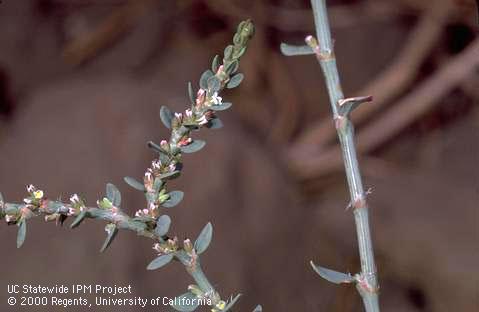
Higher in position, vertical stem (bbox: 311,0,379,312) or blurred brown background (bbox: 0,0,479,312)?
blurred brown background (bbox: 0,0,479,312)

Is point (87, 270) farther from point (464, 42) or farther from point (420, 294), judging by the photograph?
point (464, 42)

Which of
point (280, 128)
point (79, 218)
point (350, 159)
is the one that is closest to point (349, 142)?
point (350, 159)

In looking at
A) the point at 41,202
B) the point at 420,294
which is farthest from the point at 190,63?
the point at 41,202

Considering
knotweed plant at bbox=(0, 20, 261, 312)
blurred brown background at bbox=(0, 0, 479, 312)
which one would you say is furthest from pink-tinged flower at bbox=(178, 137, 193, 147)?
blurred brown background at bbox=(0, 0, 479, 312)

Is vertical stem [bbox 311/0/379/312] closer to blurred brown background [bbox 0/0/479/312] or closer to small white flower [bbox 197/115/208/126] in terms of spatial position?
small white flower [bbox 197/115/208/126]

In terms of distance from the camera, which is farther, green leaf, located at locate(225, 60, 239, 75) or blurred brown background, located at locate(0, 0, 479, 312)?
blurred brown background, located at locate(0, 0, 479, 312)

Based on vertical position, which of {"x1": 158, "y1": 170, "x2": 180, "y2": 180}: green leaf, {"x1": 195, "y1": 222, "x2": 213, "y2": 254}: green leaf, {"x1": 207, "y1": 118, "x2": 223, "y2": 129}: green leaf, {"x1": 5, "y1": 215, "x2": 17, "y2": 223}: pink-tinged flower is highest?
Answer: {"x1": 207, "y1": 118, "x2": 223, "y2": 129}: green leaf

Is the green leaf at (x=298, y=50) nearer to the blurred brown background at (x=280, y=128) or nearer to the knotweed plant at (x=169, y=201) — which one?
the knotweed plant at (x=169, y=201)

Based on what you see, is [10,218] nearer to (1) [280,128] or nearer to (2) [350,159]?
(2) [350,159]
